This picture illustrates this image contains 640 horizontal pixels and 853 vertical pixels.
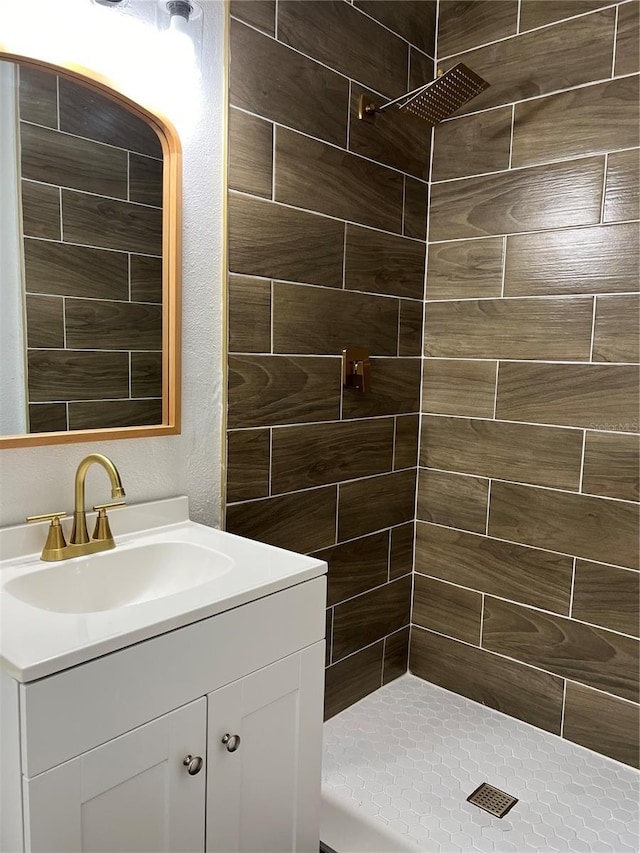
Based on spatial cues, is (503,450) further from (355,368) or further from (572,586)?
(355,368)

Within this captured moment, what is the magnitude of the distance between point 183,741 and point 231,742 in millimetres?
115

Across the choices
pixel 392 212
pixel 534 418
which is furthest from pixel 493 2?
pixel 534 418

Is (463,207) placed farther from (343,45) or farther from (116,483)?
(116,483)

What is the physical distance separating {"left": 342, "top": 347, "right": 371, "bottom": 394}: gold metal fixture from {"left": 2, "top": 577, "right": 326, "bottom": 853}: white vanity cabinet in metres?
0.86

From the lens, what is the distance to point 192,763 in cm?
113

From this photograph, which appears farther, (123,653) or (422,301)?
(422,301)

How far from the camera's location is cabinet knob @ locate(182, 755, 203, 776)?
3.70ft

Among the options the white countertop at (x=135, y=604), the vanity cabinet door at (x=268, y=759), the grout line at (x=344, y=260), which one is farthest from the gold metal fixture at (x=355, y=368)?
the vanity cabinet door at (x=268, y=759)

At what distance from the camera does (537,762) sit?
6.55 ft

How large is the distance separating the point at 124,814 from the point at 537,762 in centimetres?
143

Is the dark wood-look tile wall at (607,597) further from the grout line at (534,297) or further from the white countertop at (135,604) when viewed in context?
the white countertop at (135,604)

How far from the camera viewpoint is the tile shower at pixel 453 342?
1829 millimetres

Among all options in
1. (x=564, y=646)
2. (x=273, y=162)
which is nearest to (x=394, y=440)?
(x=564, y=646)

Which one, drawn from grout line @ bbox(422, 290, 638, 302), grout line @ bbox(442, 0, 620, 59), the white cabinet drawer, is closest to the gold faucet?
the white cabinet drawer
